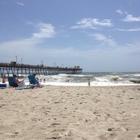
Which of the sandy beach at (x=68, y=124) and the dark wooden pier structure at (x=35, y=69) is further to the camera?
the dark wooden pier structure at (x=35, y=69)

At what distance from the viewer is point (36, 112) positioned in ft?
15.1

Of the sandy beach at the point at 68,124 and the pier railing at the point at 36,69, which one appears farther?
the pier railing at the point at 36,69

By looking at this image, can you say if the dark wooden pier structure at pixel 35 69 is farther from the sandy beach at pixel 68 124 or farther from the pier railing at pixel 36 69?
the sandy beach at pixel 68 124

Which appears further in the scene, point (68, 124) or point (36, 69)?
point (36, 69)

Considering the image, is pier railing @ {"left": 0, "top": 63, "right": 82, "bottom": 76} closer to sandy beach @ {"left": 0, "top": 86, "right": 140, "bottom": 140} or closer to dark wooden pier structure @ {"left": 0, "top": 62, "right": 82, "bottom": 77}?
dark wooden pier structure @ {"left": 0, "top": 62, "right": 82, "bottom": 77}

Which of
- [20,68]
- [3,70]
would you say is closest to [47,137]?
[3,70]

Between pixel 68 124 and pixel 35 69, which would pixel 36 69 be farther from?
pixel 68 124

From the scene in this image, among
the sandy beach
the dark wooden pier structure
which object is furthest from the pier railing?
the sandy beach

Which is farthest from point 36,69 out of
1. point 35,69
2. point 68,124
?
point 68,124

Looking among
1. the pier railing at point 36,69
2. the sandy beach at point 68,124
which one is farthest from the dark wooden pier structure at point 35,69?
the sandy beach at point 68,124

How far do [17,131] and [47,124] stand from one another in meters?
0.60

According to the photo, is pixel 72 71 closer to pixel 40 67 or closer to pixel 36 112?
pixel 40 67

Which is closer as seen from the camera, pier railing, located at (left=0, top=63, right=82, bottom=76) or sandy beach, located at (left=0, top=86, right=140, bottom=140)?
sandy beach, located at (left=0, top=86, right=140, bottom=140)

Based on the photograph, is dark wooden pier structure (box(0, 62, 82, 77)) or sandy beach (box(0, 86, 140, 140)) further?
dark wooden pier structure (box(0, 62, 82, 77))
